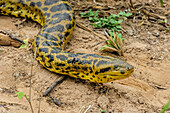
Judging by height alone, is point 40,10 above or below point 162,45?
above

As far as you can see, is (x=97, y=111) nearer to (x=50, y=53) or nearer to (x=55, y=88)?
(x=55, y=88)

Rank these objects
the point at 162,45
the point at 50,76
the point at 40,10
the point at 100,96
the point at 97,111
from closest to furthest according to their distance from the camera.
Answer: the point at 97,111 < the point at 100,96 < the point at 50,76 < the point at 162,45 < the point at 40,10

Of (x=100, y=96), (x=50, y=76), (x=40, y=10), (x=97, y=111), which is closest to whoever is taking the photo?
(x=97, y=111)

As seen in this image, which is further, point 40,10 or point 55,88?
point 40,10

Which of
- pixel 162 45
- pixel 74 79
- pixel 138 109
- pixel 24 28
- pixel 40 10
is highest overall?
pixel 40 10

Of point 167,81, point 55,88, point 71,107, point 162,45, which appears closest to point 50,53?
point 55,88

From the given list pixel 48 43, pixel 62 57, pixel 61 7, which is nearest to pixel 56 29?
pixel 48 43

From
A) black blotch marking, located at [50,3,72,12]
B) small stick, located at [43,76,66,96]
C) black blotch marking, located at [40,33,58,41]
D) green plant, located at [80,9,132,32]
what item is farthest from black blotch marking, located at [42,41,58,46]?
green plant, located at [80,9,132,32]
